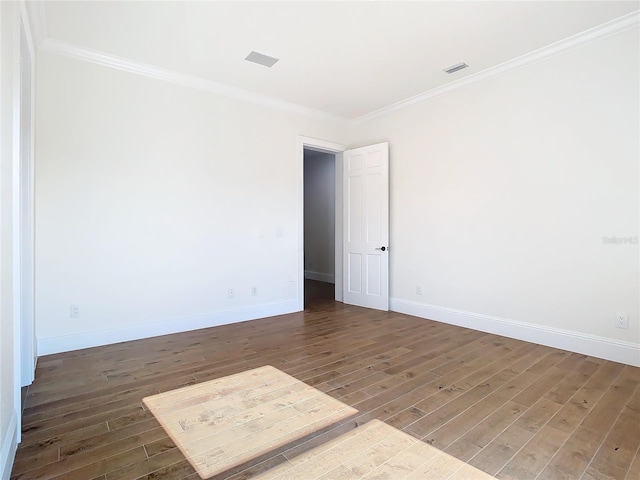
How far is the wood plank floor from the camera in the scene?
69.1 inches

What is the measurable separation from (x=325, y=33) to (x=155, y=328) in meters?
3.49

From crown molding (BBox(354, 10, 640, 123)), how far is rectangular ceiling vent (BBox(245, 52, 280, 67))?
2.00 metres

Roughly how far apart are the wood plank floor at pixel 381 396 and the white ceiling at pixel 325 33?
2.96 m

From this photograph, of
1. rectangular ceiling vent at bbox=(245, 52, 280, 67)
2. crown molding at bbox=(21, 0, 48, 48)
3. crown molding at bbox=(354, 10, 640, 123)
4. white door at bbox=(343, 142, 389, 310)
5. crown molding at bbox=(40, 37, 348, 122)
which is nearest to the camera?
crown molding at bbox=(21, 0, 48, 48)

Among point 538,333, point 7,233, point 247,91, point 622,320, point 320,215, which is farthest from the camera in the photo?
point 320,215

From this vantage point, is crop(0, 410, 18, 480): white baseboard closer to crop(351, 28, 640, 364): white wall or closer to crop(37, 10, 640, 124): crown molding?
crop(37, 10, 640, 124): crown molding

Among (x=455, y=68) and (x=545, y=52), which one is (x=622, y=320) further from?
(x=455, y=68)

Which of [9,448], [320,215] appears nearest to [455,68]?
[320,215]

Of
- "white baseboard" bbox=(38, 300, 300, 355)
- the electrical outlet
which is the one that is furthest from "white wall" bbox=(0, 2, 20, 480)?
the electrical outlet

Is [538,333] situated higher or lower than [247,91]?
lower

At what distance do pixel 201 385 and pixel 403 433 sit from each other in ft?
5.05

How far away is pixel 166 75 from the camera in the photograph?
3826 millimetres

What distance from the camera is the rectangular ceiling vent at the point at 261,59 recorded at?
347 centimetres

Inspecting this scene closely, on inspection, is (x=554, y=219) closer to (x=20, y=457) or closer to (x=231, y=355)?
(x=231, y=355)
